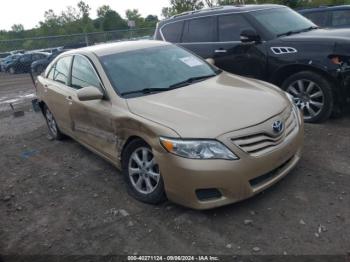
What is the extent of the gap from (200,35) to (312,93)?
7.86 ft

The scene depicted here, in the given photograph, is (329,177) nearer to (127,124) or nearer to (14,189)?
(127,124)

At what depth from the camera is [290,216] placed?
Answer: 141 inches

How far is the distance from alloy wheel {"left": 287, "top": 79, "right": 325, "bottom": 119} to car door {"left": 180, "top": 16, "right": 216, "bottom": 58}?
1.70 metres

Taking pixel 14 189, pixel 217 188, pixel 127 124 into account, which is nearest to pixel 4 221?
pixel 14 189

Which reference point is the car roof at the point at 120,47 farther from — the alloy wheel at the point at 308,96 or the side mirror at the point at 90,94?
the alloy wheel at the point at 308,96

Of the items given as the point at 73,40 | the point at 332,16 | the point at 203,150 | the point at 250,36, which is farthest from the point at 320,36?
the point at 73,40

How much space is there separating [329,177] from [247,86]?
1.34 meters

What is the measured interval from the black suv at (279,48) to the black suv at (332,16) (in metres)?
3.19

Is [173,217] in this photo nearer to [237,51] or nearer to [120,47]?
[120,47]

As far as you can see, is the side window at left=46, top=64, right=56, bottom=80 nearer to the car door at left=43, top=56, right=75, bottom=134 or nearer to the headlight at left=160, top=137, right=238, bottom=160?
the car door at left=43, top=56, right=75, bottom=134

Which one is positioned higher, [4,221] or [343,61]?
[343,61]

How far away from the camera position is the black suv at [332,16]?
930 cm

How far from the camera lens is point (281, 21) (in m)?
6.51

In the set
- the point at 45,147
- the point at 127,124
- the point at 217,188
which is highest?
the point at 127,124
